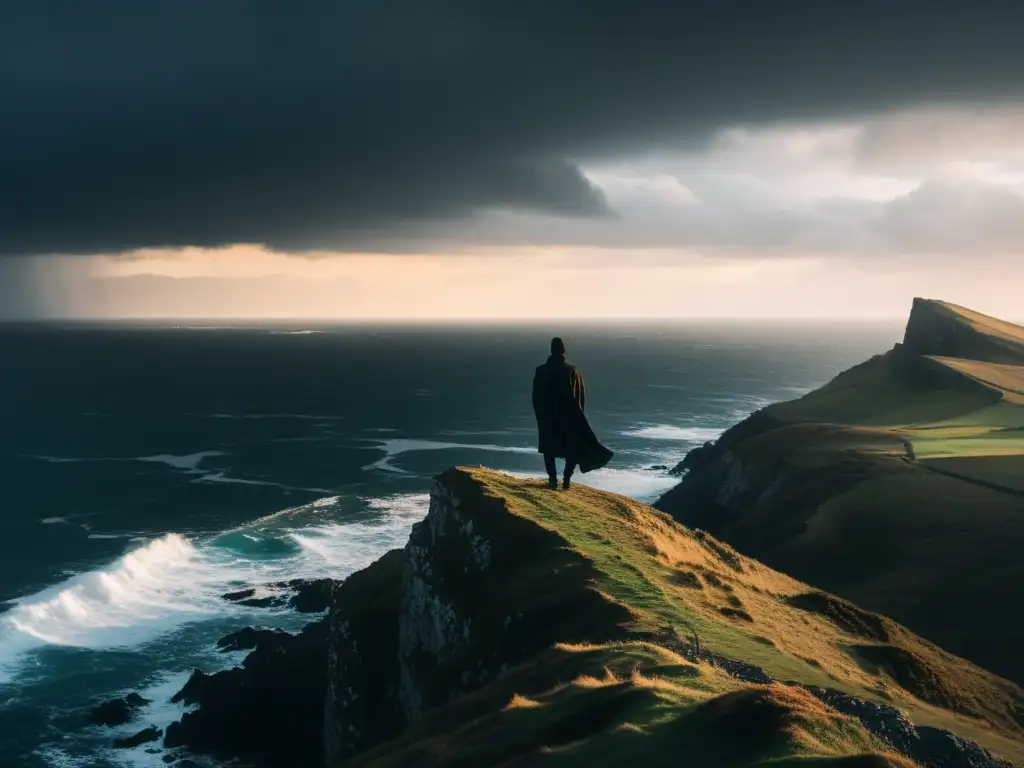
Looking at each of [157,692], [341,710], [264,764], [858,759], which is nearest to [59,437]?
[157,692]

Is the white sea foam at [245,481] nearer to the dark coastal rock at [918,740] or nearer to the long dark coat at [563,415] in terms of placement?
the long dark coat at [563,415]

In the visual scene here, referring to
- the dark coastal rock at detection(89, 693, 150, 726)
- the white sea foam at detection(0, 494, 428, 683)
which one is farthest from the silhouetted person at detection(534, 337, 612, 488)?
the white sea foam at detection(0, 494, 428, 683)

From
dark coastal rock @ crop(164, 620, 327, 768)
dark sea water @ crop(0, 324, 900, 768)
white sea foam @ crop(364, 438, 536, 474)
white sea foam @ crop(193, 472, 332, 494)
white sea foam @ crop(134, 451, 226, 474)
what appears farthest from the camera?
white sea foam @ crop(364, 438, 536, 474)

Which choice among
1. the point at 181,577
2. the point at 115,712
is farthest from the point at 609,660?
the point at 181,577

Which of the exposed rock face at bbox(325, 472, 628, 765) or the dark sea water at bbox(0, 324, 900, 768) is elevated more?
the exposed rock face at bbox(325, 472, 628, 765)

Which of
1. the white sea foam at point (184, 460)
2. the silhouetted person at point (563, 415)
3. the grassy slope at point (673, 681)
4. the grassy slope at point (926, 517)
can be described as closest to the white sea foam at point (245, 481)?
the white sea foam at point (184, 460)

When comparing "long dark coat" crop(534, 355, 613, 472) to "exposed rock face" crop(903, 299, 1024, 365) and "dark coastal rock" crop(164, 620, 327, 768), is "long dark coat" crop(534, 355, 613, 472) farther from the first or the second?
"exposed rock face" crop(903, 299, 1024, 365)

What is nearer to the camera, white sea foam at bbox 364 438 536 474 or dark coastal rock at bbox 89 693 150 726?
dark coastal rock at bbox 89 693 150 726

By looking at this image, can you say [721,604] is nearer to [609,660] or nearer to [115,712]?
[609,660]
